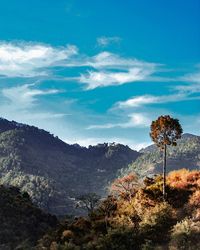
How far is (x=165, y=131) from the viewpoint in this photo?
207 ft

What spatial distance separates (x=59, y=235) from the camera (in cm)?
6178

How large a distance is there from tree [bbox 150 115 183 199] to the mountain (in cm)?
3178

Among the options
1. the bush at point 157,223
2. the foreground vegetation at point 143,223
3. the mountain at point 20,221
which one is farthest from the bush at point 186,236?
the mountain at point 20,221

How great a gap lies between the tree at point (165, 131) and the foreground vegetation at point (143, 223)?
546 centimetres

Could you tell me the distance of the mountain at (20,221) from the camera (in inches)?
3415

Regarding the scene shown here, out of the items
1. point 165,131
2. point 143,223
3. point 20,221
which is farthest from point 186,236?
point 20,221

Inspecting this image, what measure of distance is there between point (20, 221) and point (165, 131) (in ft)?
137

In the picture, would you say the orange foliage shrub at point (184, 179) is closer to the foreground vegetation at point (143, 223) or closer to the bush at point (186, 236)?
the foreground vegetation at point (143, 223)

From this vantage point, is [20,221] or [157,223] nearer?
[157,223]

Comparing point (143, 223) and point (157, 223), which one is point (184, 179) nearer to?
point (157, 223)

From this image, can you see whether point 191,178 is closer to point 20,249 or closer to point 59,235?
point 59,235

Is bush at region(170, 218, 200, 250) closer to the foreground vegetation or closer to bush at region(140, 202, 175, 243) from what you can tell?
the foreground vegetation

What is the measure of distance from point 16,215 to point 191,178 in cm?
4177

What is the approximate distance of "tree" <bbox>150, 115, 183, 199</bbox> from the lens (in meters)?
62.6
